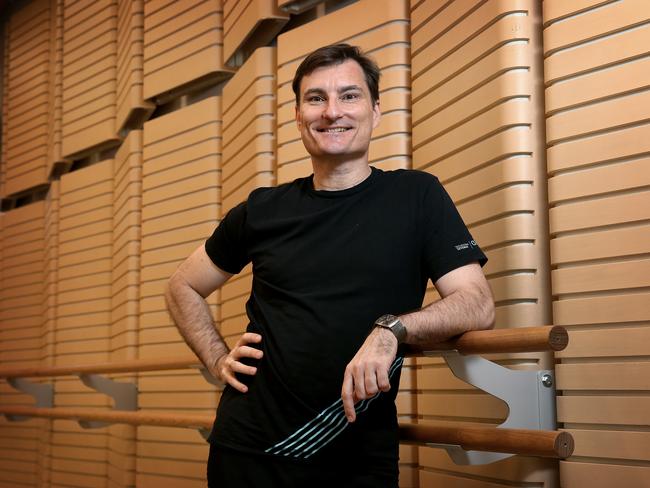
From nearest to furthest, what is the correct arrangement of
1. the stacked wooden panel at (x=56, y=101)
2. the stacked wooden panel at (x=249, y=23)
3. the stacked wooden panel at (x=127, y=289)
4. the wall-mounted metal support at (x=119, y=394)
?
the stacked wooden panel at (x=249, y=23) → the wall-mounted metal support at (x=119, y=394) → the stacked wooden panel at (x=127, y=289) → the stacked wooden panel at (x=56, y=101)

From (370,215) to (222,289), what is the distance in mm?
3102

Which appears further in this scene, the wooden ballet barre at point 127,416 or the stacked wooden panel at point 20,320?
the stacked wooden panel at point 20,320

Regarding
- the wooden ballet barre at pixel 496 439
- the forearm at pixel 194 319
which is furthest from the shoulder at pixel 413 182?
the forearm at pixel 194 319

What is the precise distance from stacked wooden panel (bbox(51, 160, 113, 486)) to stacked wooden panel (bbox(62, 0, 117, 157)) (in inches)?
10.5

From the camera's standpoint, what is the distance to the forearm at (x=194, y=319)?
2.82m

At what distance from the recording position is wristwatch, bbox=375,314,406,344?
2.08 m

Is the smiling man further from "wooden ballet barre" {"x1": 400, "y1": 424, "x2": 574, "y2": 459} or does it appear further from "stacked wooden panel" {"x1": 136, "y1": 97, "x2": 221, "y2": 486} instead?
"stacked wooden panel" {"x1": 136, "y1": 97, "x2": 221, "y2": 486}

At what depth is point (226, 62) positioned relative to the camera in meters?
5.52

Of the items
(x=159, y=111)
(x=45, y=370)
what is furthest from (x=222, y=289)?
(x=159, y=111)

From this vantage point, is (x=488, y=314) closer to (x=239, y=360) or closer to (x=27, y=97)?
(x=239, y=360)

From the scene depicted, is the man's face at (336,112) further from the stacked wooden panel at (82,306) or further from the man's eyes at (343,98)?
the stacked wooden panel at (82,306)

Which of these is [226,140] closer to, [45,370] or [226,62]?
[226,62]

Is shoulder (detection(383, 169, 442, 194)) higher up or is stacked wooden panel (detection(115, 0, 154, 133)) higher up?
stacked wooden panel (detection(115, 0, 154, 133))

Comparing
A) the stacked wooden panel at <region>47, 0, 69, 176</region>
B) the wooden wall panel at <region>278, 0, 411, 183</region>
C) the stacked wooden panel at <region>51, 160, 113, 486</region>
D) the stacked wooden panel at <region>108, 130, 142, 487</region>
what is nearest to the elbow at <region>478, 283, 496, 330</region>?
the wooden wall panel at <region>278, 0, 411, 183</region>
